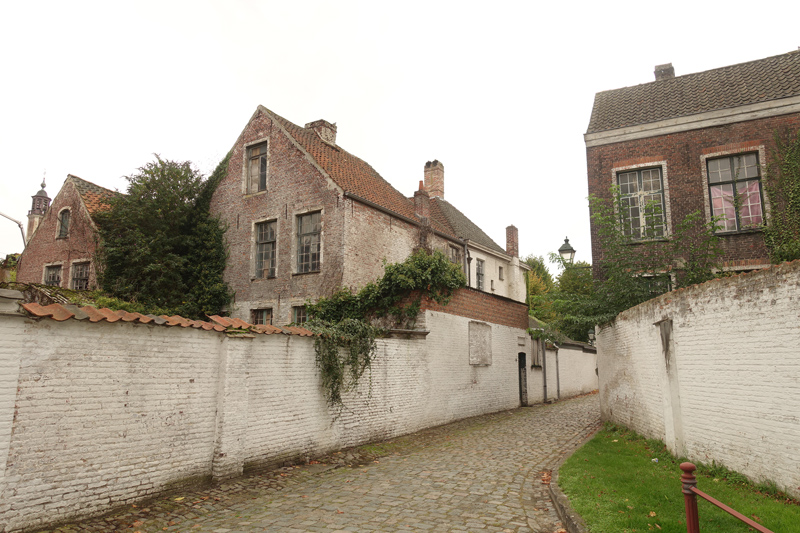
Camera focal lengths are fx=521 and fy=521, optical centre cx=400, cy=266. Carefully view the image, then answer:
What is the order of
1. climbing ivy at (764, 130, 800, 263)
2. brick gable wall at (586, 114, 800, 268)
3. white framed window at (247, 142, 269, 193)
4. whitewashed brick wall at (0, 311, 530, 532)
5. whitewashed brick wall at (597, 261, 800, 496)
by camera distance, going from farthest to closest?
white framed window at (247, 142, 269, 193) < brick gable wall at (586, 114, 800, 268) < climbing ivy at (764, 130, 800, 263) < whitewashed brick wall at (597, 261, 800, 496) < whitewashed brick wall at (0, 311, 530, 532)

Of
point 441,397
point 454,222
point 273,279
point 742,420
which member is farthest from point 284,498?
point 454,222

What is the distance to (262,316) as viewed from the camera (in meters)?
18.5

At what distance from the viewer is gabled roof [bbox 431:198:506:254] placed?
83.0 feet

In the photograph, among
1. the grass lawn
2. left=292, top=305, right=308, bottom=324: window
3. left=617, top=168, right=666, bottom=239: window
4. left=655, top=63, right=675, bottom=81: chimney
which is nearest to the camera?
the grass lawn

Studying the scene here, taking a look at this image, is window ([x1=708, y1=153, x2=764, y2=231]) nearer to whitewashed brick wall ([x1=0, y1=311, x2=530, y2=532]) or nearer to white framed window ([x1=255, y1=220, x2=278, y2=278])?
whitewashed brick wall ([x1=0, y1=311, x2=530, y2=532])

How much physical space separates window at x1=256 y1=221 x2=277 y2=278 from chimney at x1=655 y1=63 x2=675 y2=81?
1495cm

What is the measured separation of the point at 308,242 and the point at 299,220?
95 cm

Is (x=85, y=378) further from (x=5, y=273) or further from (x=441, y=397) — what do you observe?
(x=5, y=273)

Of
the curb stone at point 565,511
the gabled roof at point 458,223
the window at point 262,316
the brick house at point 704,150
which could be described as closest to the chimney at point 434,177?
the gabled roof at point 458,223

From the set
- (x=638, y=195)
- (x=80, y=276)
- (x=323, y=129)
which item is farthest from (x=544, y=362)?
(x=80, y=276)

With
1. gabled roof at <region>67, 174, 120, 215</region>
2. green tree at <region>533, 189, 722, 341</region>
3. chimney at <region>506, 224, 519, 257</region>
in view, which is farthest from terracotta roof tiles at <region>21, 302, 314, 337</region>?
chimney at <region>506, 224, 519, 257</region>

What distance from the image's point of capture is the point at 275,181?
18719 millimetres

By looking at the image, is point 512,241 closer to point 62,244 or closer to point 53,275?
point 62,244

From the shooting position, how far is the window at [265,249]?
729 inches
